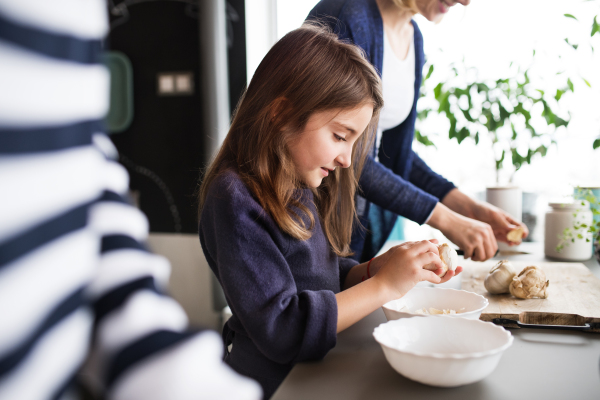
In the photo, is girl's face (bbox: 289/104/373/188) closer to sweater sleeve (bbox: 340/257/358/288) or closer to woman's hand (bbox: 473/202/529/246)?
sweater sleeve (bbox: 340/257/358/288)

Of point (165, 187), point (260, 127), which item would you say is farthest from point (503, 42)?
point (165, 187)

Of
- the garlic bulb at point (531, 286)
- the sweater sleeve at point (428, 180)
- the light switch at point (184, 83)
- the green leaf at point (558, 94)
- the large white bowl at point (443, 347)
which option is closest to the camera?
the large white bowl at point (443, 347)

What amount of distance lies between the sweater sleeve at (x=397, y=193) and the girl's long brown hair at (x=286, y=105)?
244mm

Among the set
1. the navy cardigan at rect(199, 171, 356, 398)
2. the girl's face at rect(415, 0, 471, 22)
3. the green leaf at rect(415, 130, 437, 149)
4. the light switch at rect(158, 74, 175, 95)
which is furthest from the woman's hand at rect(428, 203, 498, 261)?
the light switch at rect(158, 74, 175, 95)

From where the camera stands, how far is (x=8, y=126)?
0.67 feet

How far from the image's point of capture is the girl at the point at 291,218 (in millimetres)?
729

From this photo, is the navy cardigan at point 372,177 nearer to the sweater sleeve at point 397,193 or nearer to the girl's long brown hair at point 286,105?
the sweater sleeve at point 397,193

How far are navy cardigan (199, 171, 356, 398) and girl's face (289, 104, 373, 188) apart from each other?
0.52ft

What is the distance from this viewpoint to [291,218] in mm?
884

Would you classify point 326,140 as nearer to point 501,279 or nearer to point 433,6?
point 501,279

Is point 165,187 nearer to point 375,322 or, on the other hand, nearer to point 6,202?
point 375,322

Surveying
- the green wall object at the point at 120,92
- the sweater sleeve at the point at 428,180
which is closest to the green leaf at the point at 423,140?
the sweater sleeve at the point at 428,180

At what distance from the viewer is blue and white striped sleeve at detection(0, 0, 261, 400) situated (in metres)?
0.21

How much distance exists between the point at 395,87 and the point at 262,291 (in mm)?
889
